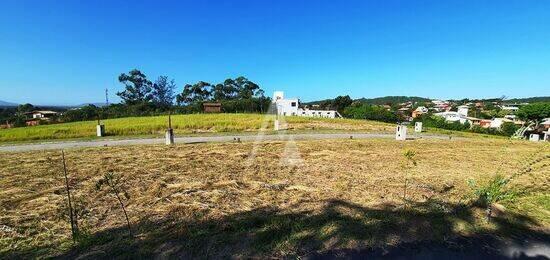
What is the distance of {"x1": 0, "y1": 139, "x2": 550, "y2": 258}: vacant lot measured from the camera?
3.35 metres

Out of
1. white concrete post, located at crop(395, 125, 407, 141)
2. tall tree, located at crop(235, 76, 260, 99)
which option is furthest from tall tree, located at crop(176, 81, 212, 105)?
white concrete post, located at crop(395, 125, 407, 141)

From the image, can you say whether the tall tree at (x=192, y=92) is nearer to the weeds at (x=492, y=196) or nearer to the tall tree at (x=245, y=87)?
the tall tree at (x=245, y=87)

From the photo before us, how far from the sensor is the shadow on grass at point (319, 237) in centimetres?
312

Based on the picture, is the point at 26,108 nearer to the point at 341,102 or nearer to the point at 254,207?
the point at 254,207

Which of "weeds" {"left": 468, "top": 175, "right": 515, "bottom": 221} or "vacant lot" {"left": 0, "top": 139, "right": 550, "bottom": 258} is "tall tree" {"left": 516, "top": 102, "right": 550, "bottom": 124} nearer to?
"vacant lot" {"left": 0, "top": 139, "right": 550, "bottom": 258}

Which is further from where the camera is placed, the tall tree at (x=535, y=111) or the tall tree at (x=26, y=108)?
the tall tree at (x=26, y=108)

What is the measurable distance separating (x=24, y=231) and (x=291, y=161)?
6.35 metres

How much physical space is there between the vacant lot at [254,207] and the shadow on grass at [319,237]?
0.6 inches

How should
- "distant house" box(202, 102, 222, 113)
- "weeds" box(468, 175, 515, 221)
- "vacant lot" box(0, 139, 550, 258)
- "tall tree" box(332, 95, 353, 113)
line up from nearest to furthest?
1. "vacant lot" box(0, 139, 550, 258)
2. "weeds" box(468, 175, 515, 221)
3. "distant house" box(202, 102, 222, 113)
4. "tall tree" box(332, 95, 353, 113)

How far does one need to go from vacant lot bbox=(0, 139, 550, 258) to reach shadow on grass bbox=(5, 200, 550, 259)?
2cm

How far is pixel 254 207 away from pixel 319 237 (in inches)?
63.4

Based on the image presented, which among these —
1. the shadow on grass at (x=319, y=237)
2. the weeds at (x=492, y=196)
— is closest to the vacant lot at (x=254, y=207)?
the shadow on grass at (x=319, y=237)

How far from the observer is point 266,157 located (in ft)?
31.9

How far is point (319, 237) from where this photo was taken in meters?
3.37
